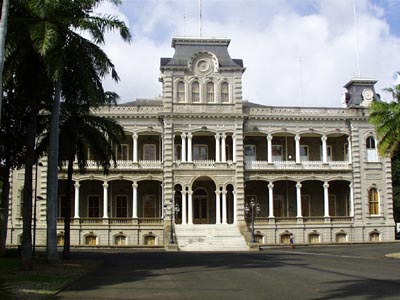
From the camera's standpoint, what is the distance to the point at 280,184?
181ft

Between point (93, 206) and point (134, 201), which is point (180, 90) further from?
point (93, 206)

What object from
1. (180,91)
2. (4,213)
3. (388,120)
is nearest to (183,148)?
(180,91)

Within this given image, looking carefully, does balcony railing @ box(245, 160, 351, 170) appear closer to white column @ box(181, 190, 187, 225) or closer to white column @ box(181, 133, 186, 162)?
white column @ box(181, 133, 186, 162)

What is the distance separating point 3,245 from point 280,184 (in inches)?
1177

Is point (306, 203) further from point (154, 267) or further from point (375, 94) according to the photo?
point (154, 267)

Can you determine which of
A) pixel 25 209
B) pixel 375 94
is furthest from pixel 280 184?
pixel 25 209

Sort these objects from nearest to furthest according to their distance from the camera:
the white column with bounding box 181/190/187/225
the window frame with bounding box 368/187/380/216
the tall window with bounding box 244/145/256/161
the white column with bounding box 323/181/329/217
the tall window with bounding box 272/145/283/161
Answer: the white column with bounding box 181/190/187/225 < the white column with bounding box 323/181/329/217 < the window frame with bounding box 368/187/380/216 < the tall window with bounding box 244/145/256/161 < the tall window with bounding box 272/145/283/161

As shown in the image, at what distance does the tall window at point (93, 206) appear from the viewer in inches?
2104

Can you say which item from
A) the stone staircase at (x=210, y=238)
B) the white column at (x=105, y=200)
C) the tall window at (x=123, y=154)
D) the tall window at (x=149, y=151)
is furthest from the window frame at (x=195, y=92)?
the stone staircase at (x=210, y=238)

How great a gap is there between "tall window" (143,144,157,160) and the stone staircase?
7.13m

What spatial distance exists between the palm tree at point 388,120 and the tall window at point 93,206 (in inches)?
1031

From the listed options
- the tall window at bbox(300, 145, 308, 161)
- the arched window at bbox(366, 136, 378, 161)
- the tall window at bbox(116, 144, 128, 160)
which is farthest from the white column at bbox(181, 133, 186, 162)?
the arched window at bbox(366, 136, 378, 161)

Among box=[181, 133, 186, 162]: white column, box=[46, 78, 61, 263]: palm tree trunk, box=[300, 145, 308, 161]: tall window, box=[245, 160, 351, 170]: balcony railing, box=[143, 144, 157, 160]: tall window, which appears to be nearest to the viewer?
box=[46, 78, 61, 263]: palm tree trunk

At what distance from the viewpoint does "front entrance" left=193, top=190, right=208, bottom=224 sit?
53.3m
